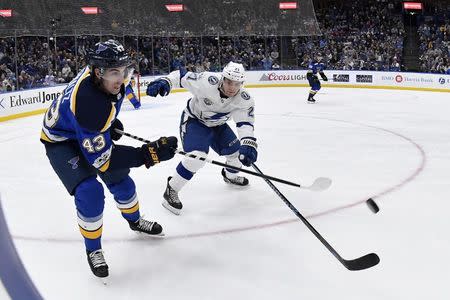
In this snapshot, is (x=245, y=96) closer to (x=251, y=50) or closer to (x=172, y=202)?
(x=172, y=202)

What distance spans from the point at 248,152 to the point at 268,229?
0.53 metres

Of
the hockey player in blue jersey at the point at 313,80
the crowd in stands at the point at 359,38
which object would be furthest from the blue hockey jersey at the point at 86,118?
the crowd in stands at the point at 359,38

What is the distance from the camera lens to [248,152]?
10.2ft

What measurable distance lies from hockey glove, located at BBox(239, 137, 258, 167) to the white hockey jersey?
29 cm

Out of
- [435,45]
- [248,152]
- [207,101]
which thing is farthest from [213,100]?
[435,45]

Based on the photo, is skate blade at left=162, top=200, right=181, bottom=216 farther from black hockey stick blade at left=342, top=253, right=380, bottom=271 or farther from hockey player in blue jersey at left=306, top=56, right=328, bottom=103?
hockey player in blue jersey at left=306, top=56, right=328, bottom=103

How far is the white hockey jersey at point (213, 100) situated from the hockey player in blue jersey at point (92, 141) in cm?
105

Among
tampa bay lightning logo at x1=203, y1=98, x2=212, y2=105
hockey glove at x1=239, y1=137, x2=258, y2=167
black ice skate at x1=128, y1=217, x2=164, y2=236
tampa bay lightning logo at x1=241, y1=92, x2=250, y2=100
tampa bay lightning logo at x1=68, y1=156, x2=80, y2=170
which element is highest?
tampa bay lightning logo at x1=241, y1=92, x2=250, y2=100

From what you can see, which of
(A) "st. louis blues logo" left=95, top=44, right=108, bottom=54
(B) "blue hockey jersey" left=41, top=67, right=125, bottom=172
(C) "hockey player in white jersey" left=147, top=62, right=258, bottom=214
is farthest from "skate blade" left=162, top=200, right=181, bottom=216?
(A) "st. louis blues logo" left=95, top=44, right=108, bottom=54

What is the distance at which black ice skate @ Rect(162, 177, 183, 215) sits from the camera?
11.7 ft

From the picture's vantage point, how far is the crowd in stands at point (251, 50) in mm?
10359

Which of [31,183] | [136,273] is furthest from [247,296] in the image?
[31,183]

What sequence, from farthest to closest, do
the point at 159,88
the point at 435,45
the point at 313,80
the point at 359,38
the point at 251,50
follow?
the point at 359,38 → the point at 435,45 → the point at 251,50 → the point at 313,80 → the point at 159,88

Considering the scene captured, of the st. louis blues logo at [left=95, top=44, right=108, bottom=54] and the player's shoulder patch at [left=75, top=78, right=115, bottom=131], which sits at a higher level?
the st. louis blues logo at [left=95, top=44, right=108, bottom=54]
